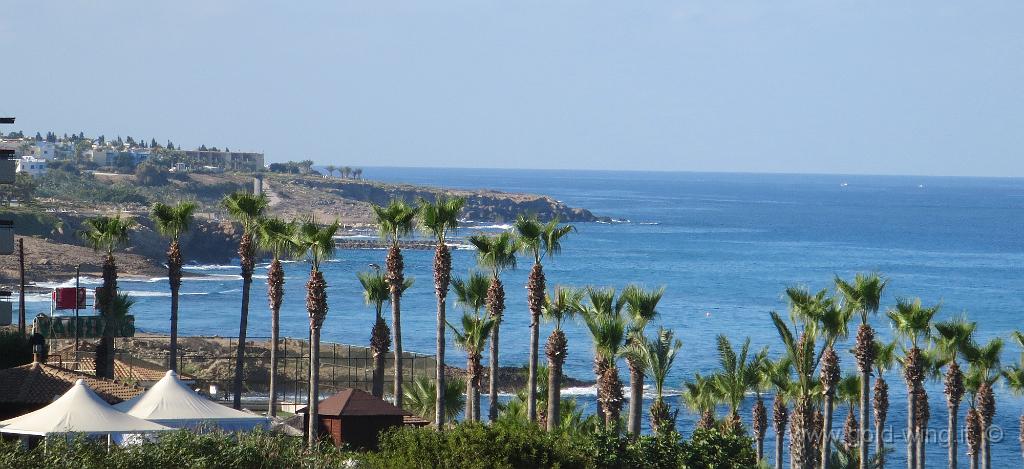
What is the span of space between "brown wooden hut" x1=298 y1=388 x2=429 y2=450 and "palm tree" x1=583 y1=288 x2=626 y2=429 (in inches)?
237

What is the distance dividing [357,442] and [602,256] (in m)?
135

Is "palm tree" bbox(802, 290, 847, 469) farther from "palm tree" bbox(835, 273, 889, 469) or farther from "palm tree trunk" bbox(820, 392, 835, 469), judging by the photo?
"palm tree" bbox(835, 273, 889, 469)

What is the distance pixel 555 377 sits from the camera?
119ft

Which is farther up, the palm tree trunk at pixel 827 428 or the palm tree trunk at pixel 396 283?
the palm tree trunk at pixel 396 283

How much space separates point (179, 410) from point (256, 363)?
127 ft

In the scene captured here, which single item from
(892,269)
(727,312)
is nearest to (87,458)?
Answer: (727,312)

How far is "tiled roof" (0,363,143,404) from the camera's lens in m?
31.8

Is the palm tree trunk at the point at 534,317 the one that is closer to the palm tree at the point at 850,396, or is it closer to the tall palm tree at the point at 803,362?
the tall palm tree at the point at 803,362

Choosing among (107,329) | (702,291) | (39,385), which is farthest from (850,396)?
(702,291)

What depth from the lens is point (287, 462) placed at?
24938mm

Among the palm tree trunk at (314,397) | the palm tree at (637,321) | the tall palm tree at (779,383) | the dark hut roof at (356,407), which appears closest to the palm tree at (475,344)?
the palm tree trunk at (314,397)

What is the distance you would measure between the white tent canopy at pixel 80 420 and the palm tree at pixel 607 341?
39.9ft

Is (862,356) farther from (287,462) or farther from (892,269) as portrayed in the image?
(892,269)

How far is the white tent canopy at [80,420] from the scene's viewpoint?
88.8 feet
